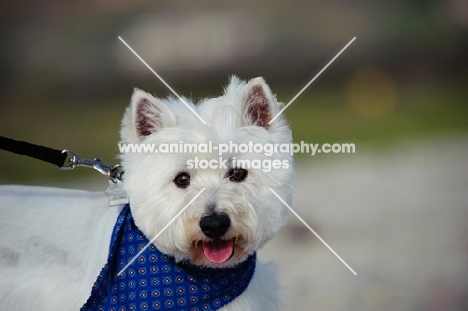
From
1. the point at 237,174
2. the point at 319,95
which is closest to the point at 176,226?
the point at 237,174

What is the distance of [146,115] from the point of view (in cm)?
290

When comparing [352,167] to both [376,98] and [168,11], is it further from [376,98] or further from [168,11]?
[168,11]

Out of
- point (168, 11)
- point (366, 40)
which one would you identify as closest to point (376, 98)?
point (366, 40)

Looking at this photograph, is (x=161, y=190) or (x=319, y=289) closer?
(x=161, y=190)

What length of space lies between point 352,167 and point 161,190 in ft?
15.9

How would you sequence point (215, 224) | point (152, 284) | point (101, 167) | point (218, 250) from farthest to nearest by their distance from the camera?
1. point (101, 167)
2. point (152, 284)
3. point (218, 250)
4. point (215, 224)

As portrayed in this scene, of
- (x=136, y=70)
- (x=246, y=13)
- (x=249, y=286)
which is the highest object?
(x=249, y=286)

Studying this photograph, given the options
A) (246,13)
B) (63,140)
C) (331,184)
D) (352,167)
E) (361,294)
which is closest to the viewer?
(361,294)

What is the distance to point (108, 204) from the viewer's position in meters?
3.19

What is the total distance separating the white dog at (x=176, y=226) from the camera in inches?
107

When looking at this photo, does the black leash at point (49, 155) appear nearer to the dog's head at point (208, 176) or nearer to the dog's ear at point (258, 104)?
the dog's head at point (208, 176)

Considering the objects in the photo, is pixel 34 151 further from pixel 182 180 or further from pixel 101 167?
pixel 182 180

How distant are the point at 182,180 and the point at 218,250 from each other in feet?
0.95

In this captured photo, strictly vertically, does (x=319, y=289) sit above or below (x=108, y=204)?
below
